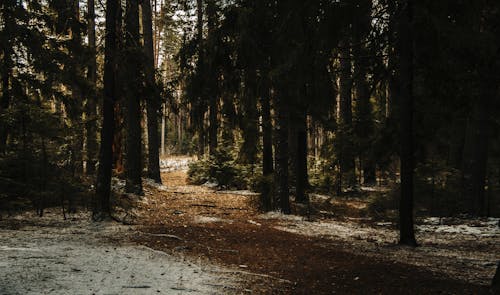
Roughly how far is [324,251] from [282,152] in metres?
4.36

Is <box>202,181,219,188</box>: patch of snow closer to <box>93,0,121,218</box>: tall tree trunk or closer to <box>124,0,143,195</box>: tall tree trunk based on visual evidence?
<box>124,0,143,195</box>: tall tree trunk

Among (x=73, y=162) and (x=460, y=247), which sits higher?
(x=73, y=162)

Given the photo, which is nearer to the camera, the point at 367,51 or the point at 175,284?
the point at 175,284

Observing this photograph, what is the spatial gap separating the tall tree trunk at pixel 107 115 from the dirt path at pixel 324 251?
50.9 inches

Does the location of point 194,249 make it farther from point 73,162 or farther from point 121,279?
point 73,162

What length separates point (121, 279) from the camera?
5.07 meters

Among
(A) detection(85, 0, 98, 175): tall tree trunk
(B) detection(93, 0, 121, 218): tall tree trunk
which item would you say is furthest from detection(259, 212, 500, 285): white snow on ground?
(A) detection(85, 0, 98, 175): tall tree trunk

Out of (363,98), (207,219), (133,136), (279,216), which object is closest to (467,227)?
(363,98)

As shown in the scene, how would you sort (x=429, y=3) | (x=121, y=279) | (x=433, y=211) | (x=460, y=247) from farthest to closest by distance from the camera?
(x=433, y=211), (x=460, y=247), (x=429, y=3), (x=121, y=279)

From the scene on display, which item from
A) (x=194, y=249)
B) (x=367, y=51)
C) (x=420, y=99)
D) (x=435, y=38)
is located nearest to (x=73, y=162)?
(x=194, y=249)

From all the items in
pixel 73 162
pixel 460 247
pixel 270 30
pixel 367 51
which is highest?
pixel 270 30

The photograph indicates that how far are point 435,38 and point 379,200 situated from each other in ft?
23.2

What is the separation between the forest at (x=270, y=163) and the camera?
5.84 metres

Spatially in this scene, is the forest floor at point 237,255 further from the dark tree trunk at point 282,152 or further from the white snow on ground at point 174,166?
the white snow on ground at point 174,166
